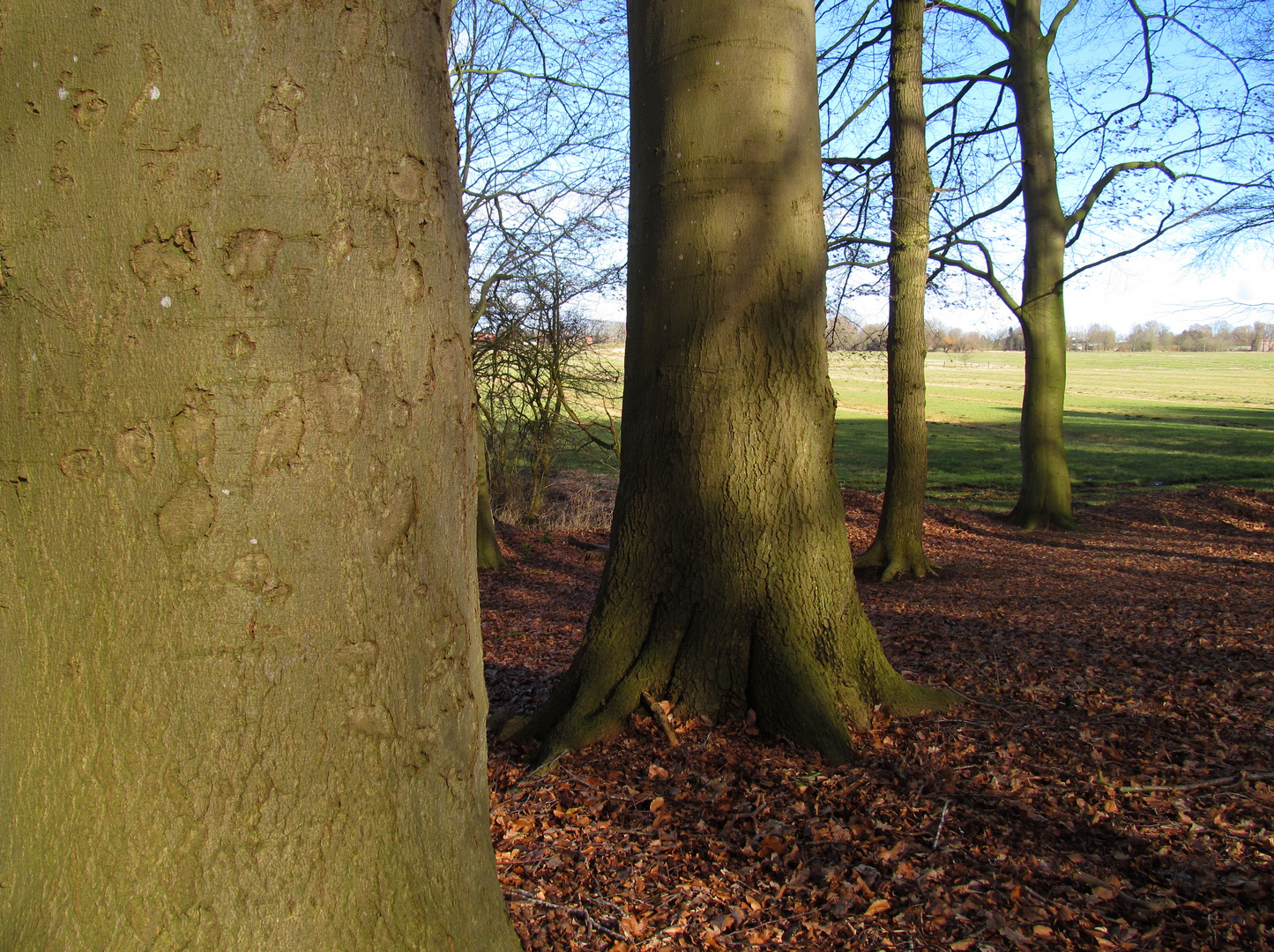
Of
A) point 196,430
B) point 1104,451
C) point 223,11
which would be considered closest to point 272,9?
point 223,11

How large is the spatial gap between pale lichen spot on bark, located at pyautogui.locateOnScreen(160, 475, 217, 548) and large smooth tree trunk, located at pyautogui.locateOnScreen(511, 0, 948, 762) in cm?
233

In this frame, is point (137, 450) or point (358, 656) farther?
point (358, 656)

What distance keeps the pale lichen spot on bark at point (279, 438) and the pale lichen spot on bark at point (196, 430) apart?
72 mm

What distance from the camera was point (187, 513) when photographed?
1.46 m

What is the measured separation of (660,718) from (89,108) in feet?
9.21

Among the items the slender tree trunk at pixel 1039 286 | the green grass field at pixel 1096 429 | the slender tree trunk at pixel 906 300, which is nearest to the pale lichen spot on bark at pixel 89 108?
the slender tree trunk at pixel 906 300

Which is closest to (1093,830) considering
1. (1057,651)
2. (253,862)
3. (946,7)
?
(1057,651)

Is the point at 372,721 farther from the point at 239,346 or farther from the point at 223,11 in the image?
the point at 223,11

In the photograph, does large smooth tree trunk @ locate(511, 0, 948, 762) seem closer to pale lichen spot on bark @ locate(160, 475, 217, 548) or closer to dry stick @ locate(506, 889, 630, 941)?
dry stick @ locate(506, 889, 630, 941)

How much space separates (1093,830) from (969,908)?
69cm

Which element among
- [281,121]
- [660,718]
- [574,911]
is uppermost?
[281,121]

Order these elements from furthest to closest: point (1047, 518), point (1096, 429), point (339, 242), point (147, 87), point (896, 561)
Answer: point (1096, 429)
point (1047, 518)
point (896, 561)
point (339, 242)
point (147, 87)

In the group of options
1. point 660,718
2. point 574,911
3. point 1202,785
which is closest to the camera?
point 574,911

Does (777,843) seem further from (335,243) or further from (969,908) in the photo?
(335,243)
